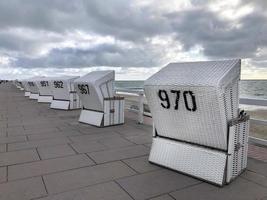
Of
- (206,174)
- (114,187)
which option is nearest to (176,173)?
(206,174)

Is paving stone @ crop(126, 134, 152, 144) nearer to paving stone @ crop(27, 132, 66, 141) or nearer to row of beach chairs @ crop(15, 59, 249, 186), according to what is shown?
→ row of beach chairs @ crop(15, 59, 249, 186)

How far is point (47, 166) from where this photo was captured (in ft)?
14.2

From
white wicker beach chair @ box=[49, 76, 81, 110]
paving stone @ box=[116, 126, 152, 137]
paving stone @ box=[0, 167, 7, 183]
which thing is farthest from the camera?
white wicker beach chair @ box=[49, 76, 81, 110]

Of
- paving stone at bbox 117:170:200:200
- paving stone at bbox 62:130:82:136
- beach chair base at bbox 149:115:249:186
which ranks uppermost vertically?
beach chair base at bbox 149:115:249:186

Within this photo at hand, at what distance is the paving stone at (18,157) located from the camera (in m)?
4.60

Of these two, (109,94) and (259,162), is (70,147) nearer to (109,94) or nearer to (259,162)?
(109,94)

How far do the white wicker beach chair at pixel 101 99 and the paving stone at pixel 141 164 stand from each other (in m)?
3.03

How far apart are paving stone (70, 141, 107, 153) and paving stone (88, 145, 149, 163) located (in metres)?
0.25

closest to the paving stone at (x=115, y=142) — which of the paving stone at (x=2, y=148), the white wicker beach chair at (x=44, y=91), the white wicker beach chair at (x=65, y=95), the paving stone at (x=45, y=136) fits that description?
the paving stone at (x=45, y=136)

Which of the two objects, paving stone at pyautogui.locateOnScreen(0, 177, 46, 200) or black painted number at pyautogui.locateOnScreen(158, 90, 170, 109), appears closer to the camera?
paving stone at pyautogui.locateOnScreen(0, 177, 46, 200)

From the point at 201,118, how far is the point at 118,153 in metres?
2.00

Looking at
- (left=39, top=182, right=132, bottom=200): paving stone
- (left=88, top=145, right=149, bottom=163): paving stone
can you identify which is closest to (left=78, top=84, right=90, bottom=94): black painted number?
(left=88, top=145, right=149, bottom=163): paving stone

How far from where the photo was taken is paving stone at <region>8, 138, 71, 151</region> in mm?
5551

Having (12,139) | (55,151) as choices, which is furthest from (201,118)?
(12,139)
